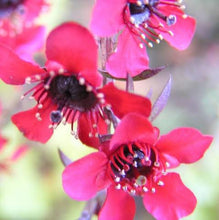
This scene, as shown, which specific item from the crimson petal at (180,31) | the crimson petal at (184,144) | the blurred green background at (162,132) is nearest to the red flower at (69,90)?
the crimson petal at (184,144)

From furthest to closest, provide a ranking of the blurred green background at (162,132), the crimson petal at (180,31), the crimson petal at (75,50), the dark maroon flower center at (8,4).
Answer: the blurred green background at (162,132) → the dark maroon flower center at (8,4) → the crimson petal at (180,31) → the crimson petal at (75,50)

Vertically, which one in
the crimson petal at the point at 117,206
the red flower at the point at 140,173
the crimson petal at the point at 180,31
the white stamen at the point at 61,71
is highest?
the white stamen at the point at 61,71

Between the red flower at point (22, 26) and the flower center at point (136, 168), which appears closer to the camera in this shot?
the flower center at point (136, 168)

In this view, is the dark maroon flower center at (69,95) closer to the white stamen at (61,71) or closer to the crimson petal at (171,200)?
the white stamen at (61,71)

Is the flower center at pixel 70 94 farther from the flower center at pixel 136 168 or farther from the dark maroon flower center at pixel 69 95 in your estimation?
the flower center at pixel 136 168

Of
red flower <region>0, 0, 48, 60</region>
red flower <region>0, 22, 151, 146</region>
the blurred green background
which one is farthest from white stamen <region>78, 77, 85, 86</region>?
the blurred green background

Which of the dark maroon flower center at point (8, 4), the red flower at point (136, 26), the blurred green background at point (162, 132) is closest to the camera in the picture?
the red flower at point (136, 26)

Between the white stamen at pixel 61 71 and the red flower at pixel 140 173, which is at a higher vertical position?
the white stamen at pixel 61 71
